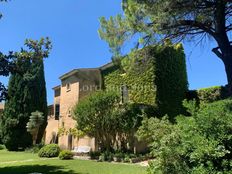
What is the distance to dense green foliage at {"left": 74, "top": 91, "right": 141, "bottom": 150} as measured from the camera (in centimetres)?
2455

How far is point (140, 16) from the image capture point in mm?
15414

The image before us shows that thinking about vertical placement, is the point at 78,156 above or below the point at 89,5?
below

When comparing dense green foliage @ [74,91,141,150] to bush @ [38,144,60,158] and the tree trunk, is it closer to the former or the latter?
bush @ [38,144,60,158]

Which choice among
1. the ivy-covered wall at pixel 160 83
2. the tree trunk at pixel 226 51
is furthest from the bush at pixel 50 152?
the tree trunk at pixel 226 51

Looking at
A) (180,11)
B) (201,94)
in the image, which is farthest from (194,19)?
(201,94)

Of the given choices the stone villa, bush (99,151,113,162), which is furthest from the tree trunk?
the stone villa

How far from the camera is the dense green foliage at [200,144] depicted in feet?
24.9

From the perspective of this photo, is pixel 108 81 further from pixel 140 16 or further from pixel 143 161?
pixel 140 16

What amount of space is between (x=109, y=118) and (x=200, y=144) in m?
17.1

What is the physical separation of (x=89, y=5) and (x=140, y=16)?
196 inches

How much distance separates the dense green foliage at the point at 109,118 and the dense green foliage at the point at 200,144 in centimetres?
1548

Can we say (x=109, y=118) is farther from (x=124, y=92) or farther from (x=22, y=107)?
(x=22, y=107)

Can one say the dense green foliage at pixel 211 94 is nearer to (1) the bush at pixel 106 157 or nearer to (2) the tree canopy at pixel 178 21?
(1) the bush at pixel 106 157

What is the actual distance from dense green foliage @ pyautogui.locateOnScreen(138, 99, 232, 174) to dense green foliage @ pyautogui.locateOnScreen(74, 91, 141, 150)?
610 inches
